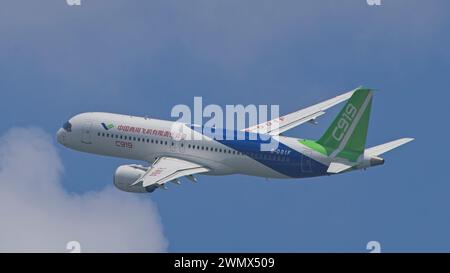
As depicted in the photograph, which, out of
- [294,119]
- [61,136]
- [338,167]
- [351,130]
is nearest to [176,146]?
[61,136]

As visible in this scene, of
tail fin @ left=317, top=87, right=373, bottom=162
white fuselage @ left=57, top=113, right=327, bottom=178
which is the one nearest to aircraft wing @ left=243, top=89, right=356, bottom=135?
white fuselage @ left=57, top=113, right=327, bottom=178

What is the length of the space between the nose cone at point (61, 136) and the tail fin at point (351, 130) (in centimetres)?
2922

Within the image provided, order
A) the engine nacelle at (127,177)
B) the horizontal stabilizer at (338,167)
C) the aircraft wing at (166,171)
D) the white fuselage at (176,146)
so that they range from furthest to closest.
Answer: the white fuselage at (176,146) → the engine nacelle at (127,177) → the aircraft wing at (166,171) → the horizontal stabilizer at (338,167)

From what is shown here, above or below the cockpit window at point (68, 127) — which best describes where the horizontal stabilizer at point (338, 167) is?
below

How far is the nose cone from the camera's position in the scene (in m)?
144

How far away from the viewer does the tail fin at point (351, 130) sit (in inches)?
5069

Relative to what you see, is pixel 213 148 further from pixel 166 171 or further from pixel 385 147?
pixel 385 147

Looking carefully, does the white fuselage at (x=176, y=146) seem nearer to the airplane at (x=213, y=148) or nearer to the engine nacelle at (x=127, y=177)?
the airplane at (x=213, y=148)

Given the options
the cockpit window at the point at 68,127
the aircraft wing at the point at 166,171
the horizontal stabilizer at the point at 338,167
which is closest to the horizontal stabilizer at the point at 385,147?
the horizontal stabilizer at the point at 338,167

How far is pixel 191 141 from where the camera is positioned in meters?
137

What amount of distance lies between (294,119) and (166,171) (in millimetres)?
19735

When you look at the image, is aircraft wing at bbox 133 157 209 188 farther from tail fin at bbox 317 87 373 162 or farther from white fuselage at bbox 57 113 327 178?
tail fin at bbox 317 87 373 162

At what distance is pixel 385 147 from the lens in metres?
132

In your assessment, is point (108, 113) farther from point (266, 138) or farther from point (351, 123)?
point (351, 123)
